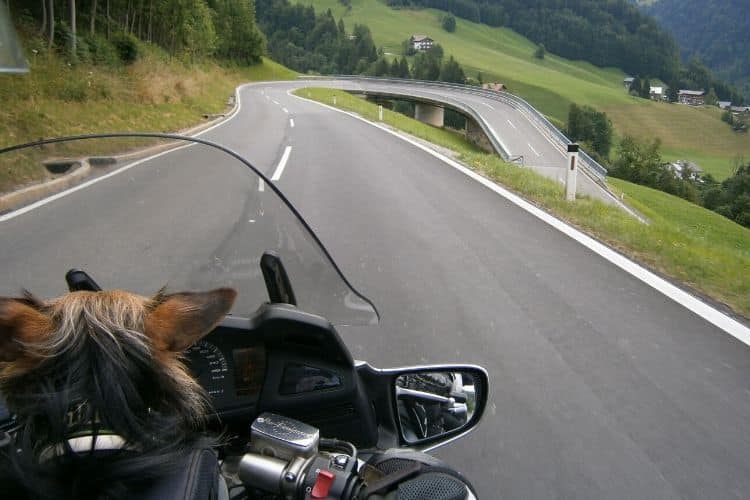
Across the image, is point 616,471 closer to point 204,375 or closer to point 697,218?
point 204,375

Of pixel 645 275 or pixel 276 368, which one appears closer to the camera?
pixel 276 368

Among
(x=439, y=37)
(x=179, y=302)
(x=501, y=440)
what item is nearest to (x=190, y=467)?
(x=179, y=302)

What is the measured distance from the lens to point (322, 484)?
1465 millimetres

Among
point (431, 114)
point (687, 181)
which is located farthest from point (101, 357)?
point (687, 181)

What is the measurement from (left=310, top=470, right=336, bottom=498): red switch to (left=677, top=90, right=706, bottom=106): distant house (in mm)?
161239

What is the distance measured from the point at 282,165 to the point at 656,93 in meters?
155

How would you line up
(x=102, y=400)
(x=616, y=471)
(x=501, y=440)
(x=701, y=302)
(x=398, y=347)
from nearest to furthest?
(x=102, y=400)
(x=616, y=471)
(x=501, y=440)
(x=398, y=347)
(x=701, y=302)

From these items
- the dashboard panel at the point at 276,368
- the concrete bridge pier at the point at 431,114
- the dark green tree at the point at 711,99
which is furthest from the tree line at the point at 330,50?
the dashboard panel at the point at 276,368

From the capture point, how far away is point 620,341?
196 inches

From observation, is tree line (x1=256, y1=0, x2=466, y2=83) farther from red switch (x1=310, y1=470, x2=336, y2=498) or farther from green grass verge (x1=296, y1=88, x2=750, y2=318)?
red switch (x1=310, y1=470, x2=336, y2=498)

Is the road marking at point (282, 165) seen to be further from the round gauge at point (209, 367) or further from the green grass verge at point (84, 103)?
the round gauge at point (209, 367)

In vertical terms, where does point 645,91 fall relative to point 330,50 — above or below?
below

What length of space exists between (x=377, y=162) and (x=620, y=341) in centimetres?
1109

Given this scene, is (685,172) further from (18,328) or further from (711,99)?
(18,328)
